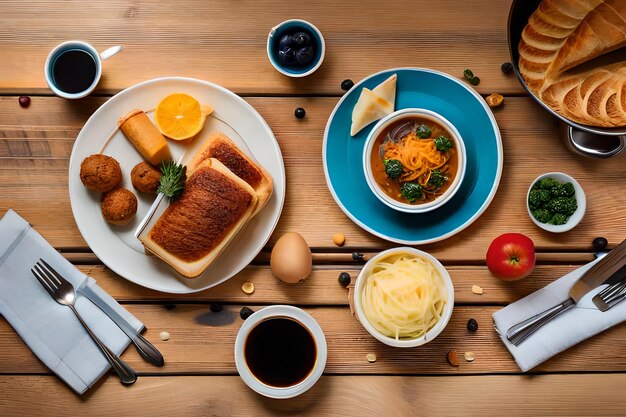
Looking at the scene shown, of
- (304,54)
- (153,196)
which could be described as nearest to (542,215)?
(304,54)

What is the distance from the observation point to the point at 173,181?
5.35ft

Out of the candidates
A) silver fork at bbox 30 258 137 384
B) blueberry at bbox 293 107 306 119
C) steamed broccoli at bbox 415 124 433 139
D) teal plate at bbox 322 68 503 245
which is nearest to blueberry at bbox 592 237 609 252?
teal plate at bbox 322 68 503 245

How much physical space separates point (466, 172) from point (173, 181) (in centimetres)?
91

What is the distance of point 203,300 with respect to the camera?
177cm

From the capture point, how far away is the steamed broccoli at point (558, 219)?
1.70 m

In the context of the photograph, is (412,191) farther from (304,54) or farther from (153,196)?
(153,196)

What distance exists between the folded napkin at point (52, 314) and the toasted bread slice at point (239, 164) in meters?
0.52

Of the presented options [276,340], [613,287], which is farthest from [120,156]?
[613,287]

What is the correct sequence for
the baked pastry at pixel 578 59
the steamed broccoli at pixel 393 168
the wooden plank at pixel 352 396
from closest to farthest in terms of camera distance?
1. the baked pastry at pixel 578 59
2. the steamed broccoli at pixel 393 168
3. the wooden plank at pixel 352 396

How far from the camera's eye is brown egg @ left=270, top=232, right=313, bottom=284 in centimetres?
164

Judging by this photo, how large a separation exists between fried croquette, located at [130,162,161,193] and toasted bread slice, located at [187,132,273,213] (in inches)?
4.2

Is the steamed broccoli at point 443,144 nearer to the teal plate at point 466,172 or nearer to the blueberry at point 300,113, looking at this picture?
the teal plate at point 466,172

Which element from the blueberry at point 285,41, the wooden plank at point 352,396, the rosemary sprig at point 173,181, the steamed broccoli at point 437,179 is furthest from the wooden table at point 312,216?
the rosemary sprig at point 173,181

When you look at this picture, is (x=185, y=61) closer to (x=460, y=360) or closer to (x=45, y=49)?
(x=45, y=49)
